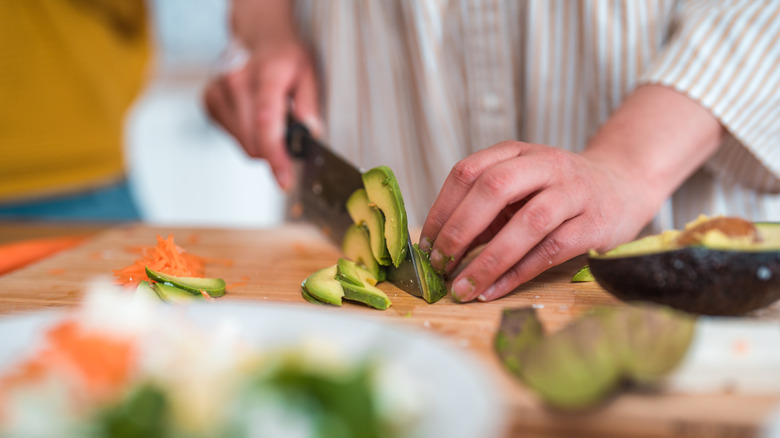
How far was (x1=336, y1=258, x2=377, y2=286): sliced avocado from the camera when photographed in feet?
3.76


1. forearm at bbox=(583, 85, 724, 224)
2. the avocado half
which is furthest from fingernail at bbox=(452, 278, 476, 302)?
forearm at bbox=(583, 85, 724, 224)

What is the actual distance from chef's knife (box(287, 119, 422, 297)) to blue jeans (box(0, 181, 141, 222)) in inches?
34.2

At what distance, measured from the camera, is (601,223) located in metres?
1.12

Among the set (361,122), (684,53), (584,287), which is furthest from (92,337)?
(361,122)

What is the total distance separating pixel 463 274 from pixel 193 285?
0.48m

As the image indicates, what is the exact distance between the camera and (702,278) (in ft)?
2.86

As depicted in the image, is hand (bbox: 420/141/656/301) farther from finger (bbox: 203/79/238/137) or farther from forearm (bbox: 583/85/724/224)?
finger (bbox: 203/79/238/137)

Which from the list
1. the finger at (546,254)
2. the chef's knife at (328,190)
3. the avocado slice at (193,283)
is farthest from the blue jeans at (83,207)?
the finger at (546,254)

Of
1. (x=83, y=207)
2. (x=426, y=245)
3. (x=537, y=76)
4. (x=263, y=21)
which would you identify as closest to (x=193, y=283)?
(x=426, y=245)

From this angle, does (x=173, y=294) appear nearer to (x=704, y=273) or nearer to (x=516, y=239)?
(x=516, y=239)

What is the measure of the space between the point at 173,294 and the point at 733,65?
1176mm

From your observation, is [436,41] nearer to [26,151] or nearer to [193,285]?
[193,285]

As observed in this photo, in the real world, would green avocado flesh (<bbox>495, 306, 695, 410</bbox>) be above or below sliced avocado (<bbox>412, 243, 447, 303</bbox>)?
above

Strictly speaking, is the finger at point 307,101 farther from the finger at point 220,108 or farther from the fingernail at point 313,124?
the finger at point 220,108
